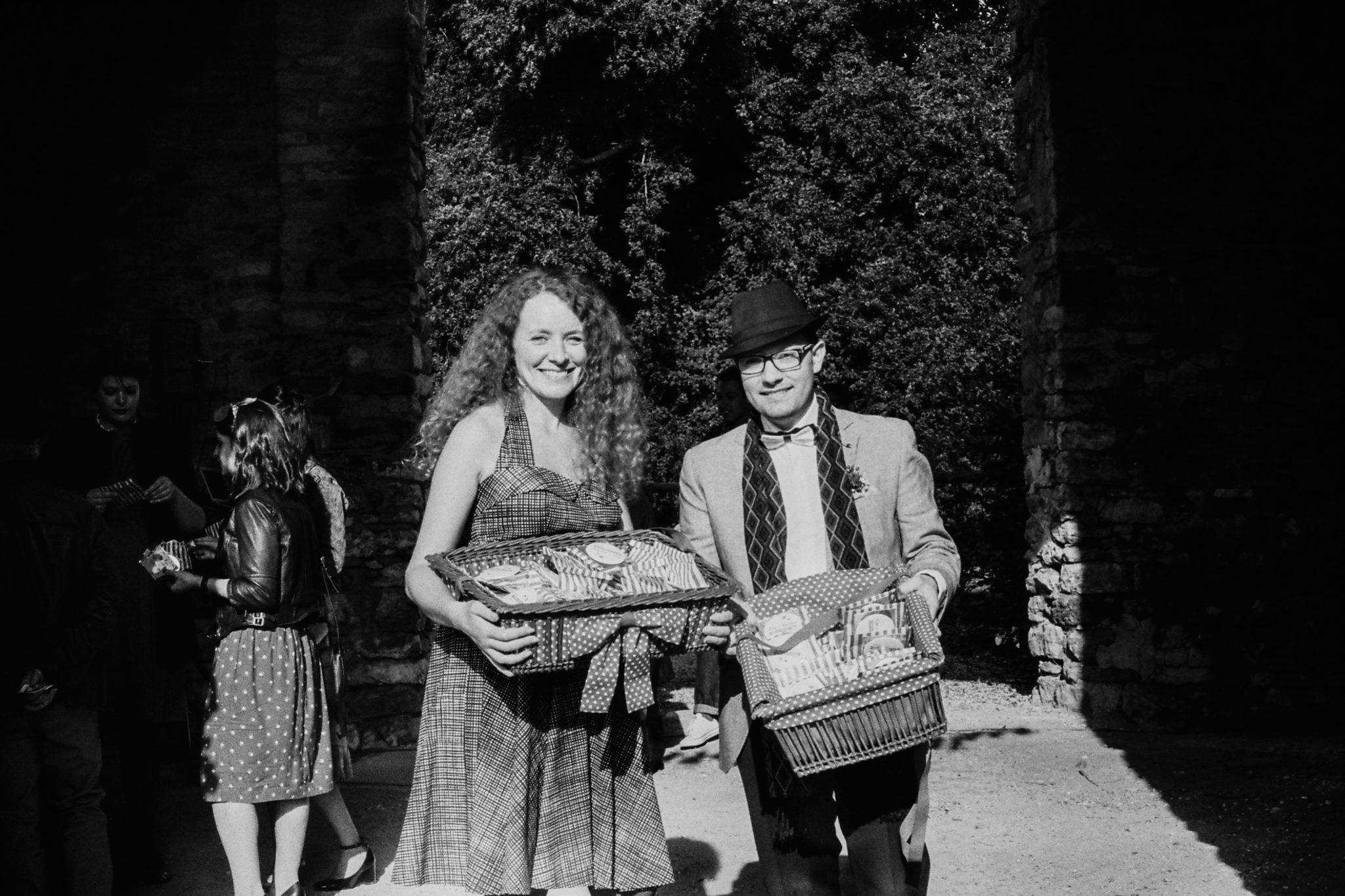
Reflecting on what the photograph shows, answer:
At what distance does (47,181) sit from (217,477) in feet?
11.1

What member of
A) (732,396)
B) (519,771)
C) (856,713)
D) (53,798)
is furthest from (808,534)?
(732,396)

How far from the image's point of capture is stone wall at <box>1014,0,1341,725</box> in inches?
305

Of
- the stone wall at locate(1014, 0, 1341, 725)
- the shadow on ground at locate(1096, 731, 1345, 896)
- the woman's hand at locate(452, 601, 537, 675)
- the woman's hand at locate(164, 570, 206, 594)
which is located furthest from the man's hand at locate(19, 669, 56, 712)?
the stone wall at locate(1014, 0, 1341, 725)

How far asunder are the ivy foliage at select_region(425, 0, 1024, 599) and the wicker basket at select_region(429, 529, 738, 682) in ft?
45.3

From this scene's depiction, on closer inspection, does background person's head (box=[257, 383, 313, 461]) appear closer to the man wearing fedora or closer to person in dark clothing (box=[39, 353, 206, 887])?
person in dark clothing (box=[39, 353, 206, 887])

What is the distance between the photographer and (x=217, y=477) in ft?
18.7

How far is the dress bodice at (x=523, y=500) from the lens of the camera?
3166 mm

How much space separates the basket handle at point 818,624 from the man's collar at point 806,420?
512 millimetres

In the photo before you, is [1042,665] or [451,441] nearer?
[451,441]

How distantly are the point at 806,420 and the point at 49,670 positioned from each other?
2.43 m

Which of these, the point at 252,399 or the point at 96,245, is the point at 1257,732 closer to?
the point at 252,399

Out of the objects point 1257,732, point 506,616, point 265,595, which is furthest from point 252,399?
point 1257,732

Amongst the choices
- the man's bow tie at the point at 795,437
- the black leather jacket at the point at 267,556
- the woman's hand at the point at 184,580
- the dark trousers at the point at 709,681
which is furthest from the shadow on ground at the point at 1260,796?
the woman's hand at the point at 184,580

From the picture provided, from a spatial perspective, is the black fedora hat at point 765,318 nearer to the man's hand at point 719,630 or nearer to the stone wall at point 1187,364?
the man's hand at point 719,630
